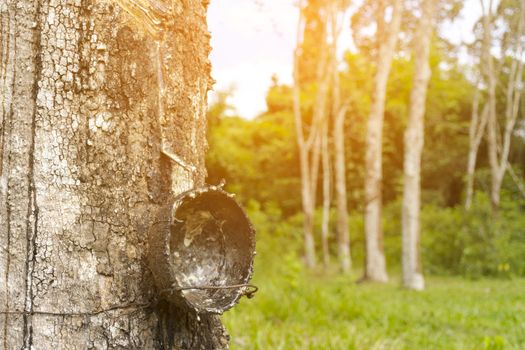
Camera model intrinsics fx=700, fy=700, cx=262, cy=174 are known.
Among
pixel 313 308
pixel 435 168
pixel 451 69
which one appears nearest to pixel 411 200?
pixel 313 308

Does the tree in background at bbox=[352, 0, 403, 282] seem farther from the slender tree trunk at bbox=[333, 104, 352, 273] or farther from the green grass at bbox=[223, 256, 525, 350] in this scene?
the green grass at bbox=[223, 256, 525, 350]

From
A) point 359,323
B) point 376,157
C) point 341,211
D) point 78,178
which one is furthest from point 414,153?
point 78,178

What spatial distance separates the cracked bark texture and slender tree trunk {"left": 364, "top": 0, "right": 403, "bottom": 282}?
13.6 m

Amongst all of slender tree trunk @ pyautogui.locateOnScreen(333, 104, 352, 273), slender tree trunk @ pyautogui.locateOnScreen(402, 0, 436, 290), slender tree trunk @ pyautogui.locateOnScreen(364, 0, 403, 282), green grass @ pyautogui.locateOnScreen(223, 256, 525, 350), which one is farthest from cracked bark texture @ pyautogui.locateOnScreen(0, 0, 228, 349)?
slender tree trunk @ pyautogui.locateOnScreen(333, 104, 352, 273)

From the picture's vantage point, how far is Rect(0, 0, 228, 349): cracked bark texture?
7.04 ft

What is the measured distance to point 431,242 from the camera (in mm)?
20453

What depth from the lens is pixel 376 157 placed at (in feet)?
51.5

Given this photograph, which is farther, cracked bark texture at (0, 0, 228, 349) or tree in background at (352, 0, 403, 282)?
tree in background at (352, 0, 403, 282)

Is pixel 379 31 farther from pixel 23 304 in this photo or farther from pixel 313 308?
pixel 23 304

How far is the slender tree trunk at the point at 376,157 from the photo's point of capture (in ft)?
50.9

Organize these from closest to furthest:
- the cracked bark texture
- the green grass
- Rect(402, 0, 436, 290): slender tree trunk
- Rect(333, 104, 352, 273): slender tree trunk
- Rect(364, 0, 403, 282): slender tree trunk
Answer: the cracked bark texture → the green grass → Rect(402, 0, 436, 290): slender tree trunk → Rect(364, 0, 403, 282): slender tree trunk → Rect(333, 104, 352, 273): slender tree trunk

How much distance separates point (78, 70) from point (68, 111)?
14cm

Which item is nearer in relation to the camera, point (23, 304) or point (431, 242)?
point (23, 304)

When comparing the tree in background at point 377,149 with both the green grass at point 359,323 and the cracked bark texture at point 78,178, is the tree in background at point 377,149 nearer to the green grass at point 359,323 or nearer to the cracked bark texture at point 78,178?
the green grass at point 359,323
